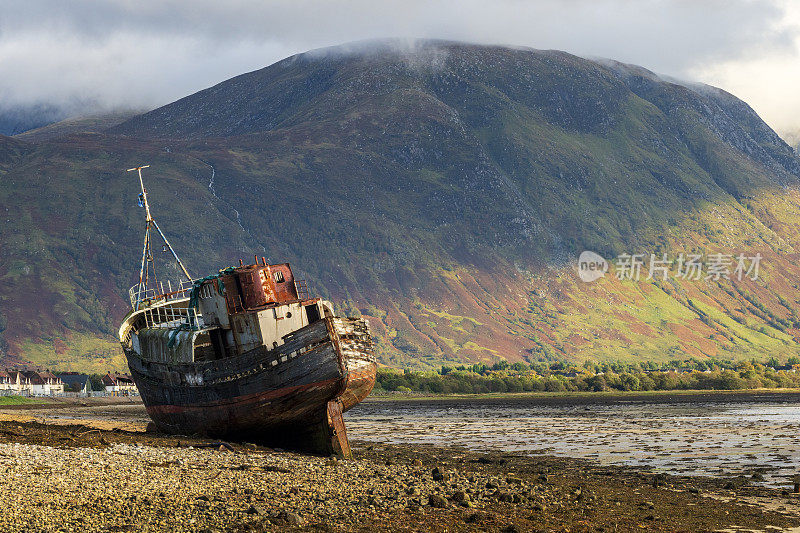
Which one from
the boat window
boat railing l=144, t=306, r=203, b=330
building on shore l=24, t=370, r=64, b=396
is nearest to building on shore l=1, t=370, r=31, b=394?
building on shore l=24, t=370, r=64, b=396

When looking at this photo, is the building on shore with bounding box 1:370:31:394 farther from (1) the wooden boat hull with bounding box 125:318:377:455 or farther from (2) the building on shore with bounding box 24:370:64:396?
(1) the wooden boat hull with bounding box 125:318:377:455

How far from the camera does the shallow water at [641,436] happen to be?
1838 inches

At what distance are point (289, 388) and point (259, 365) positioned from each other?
1.97 metres

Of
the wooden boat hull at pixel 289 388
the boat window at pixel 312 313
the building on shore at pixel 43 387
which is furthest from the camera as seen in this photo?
the building on shore at pixel 43 387

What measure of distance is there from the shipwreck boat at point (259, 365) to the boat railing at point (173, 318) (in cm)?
19

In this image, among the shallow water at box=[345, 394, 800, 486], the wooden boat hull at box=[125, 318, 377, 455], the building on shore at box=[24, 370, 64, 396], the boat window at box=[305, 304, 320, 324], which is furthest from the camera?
the building on shore at box=[24, 370, 64, 396]

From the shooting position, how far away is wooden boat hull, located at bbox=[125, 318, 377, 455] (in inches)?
1763

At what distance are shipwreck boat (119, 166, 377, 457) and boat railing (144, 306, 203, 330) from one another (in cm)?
19

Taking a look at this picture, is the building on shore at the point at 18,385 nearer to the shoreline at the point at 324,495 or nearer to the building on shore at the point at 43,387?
the building on shore at the point at 43,387

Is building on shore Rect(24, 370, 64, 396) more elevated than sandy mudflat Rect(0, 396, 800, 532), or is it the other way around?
building on shore Rect(24, 370, 64, 396)

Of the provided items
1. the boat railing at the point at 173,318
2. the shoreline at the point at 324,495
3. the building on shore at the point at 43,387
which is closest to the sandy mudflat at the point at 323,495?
the shoreline at the point at 324,495

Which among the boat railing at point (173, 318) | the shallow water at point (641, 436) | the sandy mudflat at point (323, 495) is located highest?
the boat railing at point (173, 318)

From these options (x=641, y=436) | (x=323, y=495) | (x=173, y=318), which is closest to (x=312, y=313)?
(x=173, y=318)

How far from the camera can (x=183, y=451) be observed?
38969 millimetres
